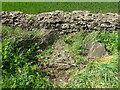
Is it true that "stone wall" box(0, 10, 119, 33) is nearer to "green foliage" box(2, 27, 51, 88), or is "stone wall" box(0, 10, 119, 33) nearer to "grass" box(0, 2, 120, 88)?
"grass" box(0, 2, 120, 88)

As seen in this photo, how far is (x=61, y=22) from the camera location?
4355mm

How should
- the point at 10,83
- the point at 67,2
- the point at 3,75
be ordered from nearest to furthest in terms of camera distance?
the point at 10,83 → the point at 3,75 → the point at 67,2


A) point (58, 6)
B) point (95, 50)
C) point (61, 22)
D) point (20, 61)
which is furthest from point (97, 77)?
point (58, 6)

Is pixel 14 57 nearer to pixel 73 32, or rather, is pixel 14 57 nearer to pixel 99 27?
pixel 73 32

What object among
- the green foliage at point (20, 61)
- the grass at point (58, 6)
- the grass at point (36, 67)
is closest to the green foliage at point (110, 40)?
the grass at point (36, 67)

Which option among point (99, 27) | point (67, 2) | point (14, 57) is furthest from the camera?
point (67, 2)

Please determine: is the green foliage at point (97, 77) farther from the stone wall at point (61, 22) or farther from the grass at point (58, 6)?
the grass at point (58, 6)

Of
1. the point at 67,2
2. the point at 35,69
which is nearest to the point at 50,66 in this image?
the point at 35,69

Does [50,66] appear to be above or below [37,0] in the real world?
below

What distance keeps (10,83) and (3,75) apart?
309mm

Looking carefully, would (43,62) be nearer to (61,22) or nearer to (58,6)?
(61,22)

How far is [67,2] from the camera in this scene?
217 inches

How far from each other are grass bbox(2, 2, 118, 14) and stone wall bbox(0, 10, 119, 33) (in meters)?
0.72

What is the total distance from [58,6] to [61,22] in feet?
3.87
